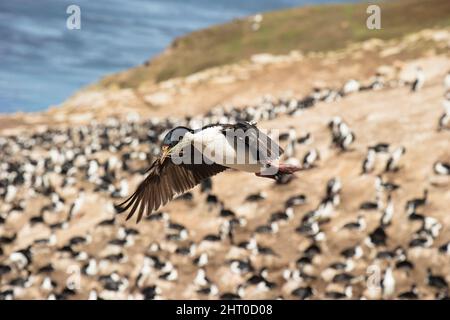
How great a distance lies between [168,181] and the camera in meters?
11.8

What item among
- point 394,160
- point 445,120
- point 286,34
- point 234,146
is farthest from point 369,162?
point 286,34

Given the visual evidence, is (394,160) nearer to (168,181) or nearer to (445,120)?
(445,120)

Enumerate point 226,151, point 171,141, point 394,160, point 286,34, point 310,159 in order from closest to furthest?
point 226,151
point 171,141
point 394,160
point 310,159
point 286,34

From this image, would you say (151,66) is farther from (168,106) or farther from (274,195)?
(274,195)

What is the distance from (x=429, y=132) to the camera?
31906 mm

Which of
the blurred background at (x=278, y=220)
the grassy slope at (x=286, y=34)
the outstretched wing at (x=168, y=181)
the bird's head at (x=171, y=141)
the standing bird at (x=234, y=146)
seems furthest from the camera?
the grassy slope at (x=286, y=34)

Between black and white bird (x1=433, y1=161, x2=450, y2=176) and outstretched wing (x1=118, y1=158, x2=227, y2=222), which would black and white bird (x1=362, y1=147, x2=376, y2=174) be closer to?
black and white bird (x1=433, y1=161, x2=450, y2=176)

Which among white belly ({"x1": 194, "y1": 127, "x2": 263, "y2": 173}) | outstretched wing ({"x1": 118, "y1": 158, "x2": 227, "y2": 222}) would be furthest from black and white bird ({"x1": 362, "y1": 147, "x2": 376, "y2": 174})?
white belly ({"x1": 194, "y1": 127, "x2": 263, "y2": 173})

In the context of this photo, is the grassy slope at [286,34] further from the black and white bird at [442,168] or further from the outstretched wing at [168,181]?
the outstretched wing at [168,181]

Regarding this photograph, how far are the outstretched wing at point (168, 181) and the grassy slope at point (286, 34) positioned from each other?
250ft

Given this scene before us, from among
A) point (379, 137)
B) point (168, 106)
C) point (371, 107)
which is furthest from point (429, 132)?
point (168, 106)

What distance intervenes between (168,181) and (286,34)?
91.7m

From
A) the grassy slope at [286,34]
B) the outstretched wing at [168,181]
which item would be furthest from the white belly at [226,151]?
the grassy slope at [286,34]

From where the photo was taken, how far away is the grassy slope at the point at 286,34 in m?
92.7
